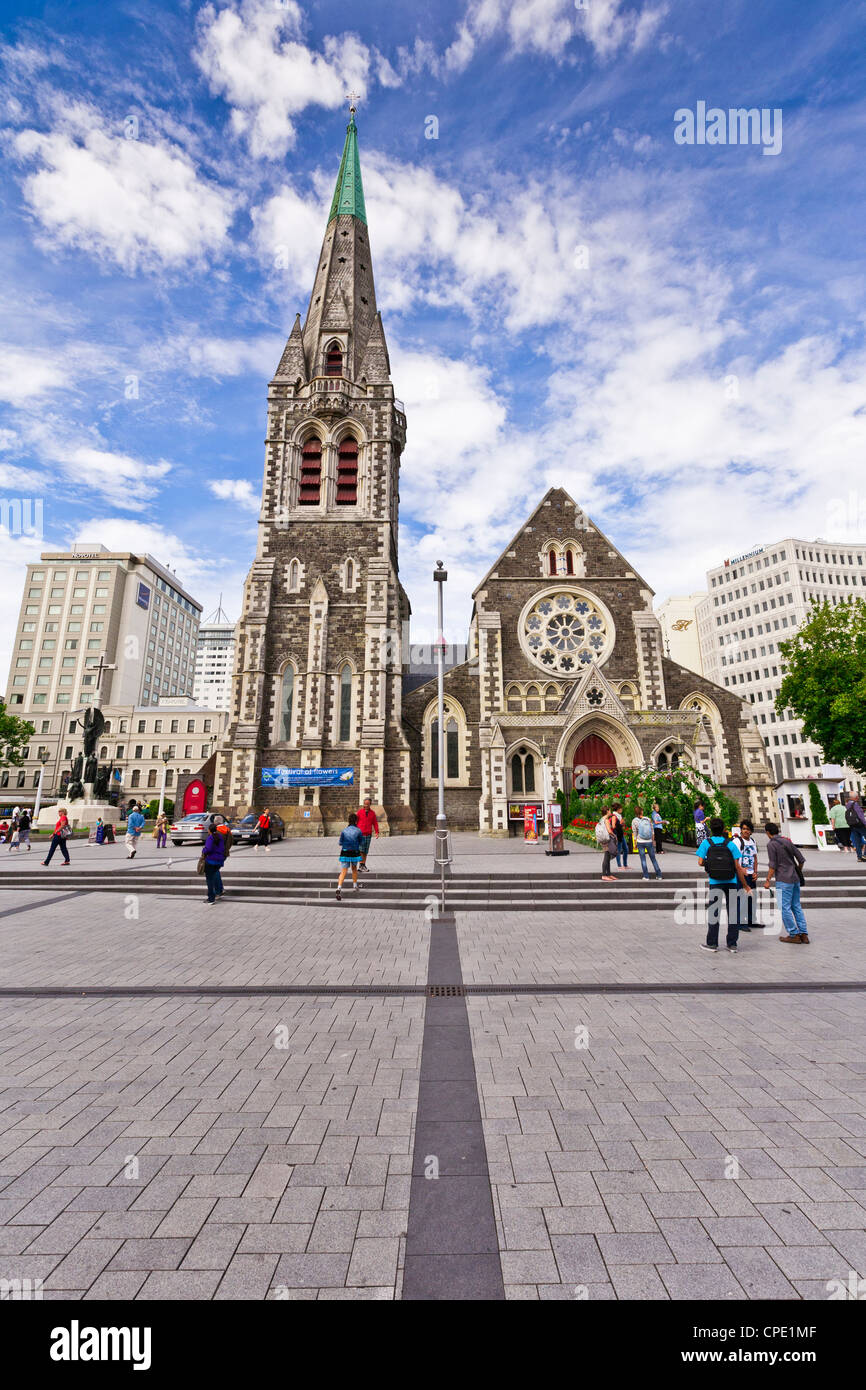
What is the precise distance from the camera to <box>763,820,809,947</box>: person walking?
8445 millimetres

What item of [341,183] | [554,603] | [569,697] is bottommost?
[569,697]

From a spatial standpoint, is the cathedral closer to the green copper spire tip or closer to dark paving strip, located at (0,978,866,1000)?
the green copper spire tip

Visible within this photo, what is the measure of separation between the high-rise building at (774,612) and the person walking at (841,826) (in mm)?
50552

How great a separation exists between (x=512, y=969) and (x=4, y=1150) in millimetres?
5276

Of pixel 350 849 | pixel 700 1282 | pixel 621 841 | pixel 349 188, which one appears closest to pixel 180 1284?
pixel 700 1282

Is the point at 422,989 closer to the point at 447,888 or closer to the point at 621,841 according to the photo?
the point at 447,888

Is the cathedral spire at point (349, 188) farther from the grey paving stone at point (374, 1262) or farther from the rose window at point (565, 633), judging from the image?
the grey paving stone at point (374, 1262)

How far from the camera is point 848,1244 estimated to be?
9.21 ft

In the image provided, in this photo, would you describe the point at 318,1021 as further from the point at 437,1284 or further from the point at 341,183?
the point at 341,183

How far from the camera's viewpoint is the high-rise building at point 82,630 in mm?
76688

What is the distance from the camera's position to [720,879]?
27.9 ft

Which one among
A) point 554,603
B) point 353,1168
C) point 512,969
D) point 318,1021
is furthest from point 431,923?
point 554,603

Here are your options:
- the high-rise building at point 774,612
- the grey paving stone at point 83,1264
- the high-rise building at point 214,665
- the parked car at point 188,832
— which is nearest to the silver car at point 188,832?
the parked car at point 188,832
